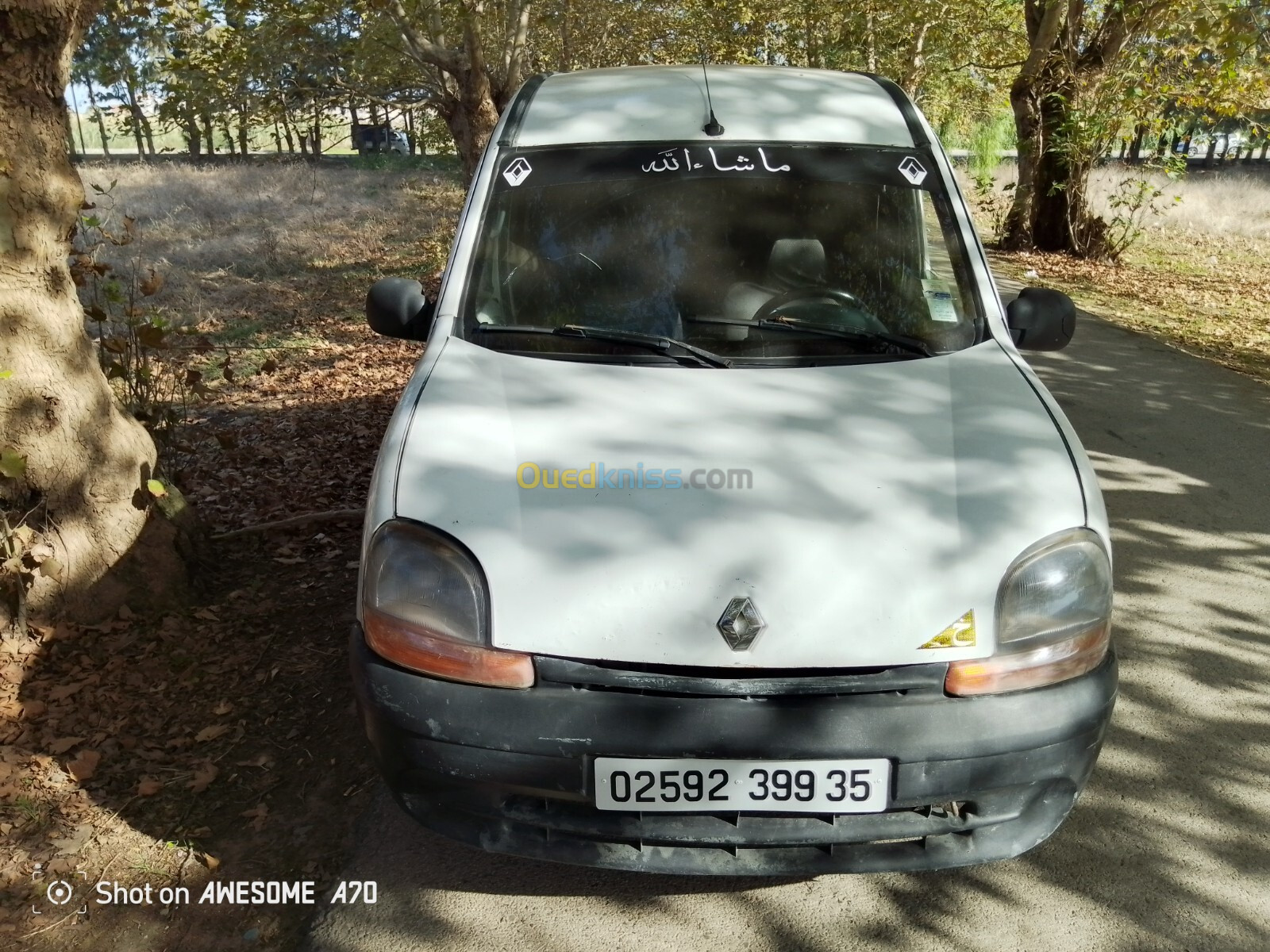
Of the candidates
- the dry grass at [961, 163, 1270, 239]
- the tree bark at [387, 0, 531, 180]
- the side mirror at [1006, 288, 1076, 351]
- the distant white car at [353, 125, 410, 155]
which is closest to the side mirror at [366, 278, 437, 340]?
the side mirror at [1006, 288, 1076, 351]

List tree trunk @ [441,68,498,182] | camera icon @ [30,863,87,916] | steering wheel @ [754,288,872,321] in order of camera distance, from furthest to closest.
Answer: tree trunk @ [441,68,498,182], steering wheel @ [754,288,872,321], camera icon @ [30,863,87,916]

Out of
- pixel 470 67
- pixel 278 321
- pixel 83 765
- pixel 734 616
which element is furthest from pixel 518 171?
pixel 470 67

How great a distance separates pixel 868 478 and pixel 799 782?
784mm

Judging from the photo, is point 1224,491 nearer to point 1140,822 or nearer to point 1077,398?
point 1077,398

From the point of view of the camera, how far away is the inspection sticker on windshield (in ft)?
11.1

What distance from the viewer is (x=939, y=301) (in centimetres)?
343

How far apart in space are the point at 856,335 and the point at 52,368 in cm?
281

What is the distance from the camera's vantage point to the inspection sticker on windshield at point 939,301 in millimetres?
3379

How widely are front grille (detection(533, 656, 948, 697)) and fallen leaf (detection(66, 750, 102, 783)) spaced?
182 cm

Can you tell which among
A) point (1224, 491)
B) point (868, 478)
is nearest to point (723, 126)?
point (868, 478)

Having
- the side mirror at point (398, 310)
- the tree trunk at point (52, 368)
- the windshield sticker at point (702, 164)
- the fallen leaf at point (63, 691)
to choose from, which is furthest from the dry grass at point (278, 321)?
the windshield sticker at point (702, 164)

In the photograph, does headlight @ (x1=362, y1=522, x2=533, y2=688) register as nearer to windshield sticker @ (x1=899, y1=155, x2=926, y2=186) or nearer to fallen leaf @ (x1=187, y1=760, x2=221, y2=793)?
fallen leaf @ (x1=187, y1=760, x2=221, y2=793)

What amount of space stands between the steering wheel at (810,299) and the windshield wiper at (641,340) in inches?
12.2

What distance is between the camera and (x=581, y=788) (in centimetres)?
229
